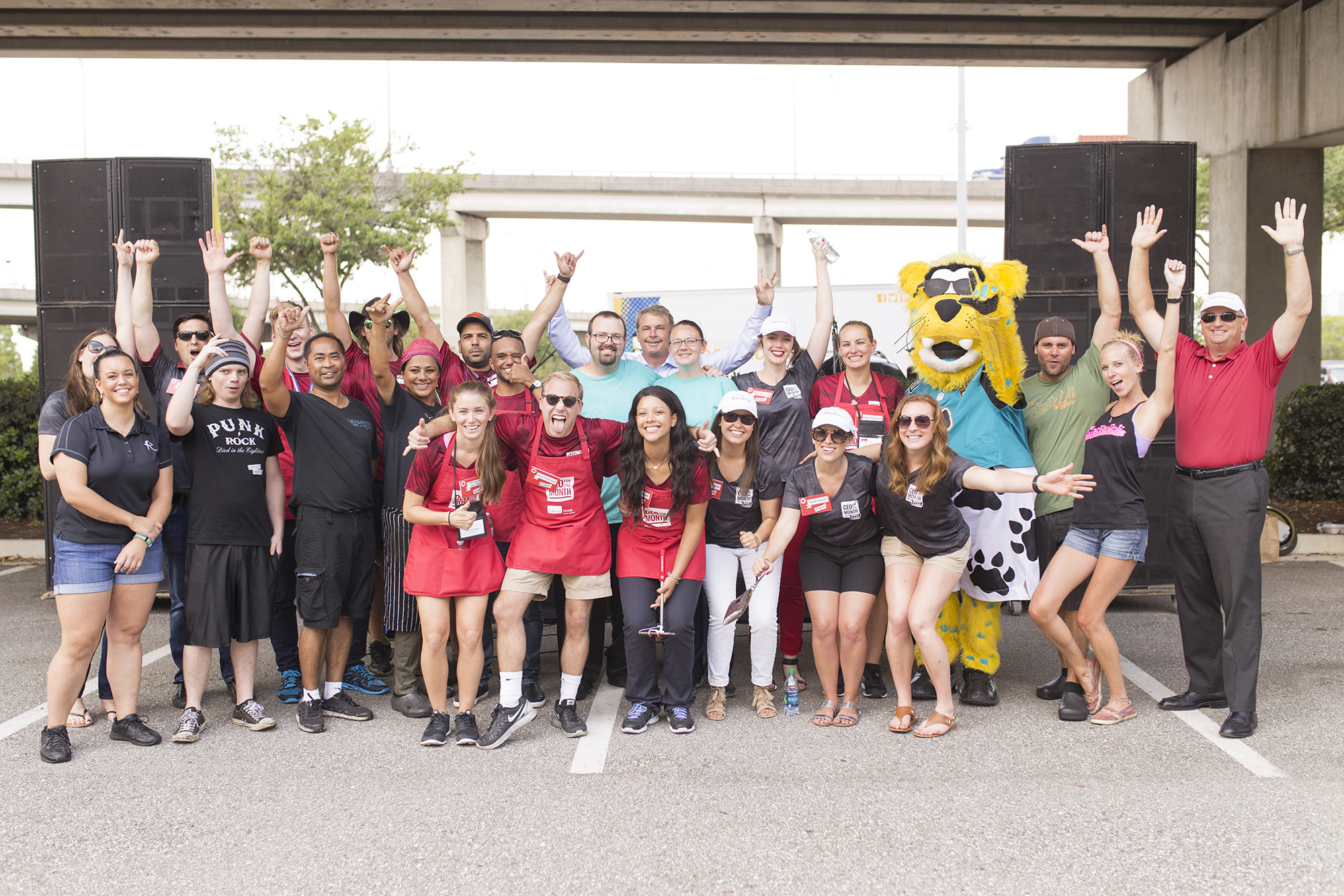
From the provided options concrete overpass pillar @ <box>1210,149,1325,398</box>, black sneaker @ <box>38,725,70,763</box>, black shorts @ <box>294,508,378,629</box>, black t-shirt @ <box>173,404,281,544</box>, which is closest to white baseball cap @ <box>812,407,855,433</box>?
black shorts @ <box>294,508,378,629</box>

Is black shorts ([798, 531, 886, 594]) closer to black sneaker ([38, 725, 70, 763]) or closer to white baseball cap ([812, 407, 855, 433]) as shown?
white baseball cap ([812, 407, 855, 433])

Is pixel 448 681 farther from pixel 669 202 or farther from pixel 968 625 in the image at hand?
pixel 669 202

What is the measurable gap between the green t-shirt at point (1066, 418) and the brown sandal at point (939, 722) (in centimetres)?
123

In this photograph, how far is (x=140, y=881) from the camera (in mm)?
3258

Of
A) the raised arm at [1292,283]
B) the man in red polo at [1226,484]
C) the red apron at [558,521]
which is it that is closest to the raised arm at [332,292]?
the red apron at [558,521]

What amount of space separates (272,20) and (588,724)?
9779 millimetres

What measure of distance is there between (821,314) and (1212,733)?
2.82m

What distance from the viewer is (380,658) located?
19.3 feet

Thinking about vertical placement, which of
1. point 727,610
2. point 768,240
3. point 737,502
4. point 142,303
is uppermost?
point 768,240

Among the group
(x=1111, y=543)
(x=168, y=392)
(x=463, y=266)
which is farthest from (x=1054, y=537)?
(x=463, y=266)

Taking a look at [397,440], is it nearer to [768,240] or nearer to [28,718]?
[28,718]

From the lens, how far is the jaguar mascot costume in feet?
16.7

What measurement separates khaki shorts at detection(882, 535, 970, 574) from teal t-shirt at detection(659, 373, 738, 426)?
1.15 metres

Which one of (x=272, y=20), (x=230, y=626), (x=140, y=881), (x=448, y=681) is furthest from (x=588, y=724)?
(x=272, y=20)
